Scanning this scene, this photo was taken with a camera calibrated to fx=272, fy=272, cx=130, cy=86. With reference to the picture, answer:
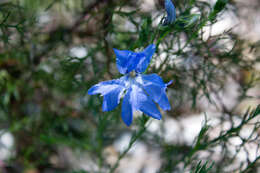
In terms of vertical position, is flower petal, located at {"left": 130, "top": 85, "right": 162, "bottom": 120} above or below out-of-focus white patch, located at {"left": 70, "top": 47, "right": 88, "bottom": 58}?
above

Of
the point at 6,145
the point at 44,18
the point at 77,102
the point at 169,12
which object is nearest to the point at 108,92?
the point at 169,12

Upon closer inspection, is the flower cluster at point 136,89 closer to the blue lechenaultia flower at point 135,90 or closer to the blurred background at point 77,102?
the blue lechenaultia flower at point 135,90

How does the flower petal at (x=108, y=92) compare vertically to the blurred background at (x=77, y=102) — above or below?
above

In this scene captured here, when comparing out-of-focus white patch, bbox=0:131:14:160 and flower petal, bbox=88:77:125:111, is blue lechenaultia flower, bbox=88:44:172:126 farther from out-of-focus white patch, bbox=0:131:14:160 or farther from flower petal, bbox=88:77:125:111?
out-of-focus white patch, bbox=0:131:14:160

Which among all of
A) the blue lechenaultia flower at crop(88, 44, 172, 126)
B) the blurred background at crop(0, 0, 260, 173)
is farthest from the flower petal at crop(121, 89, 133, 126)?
the blurred background at crop(0, 0, 260, 173)

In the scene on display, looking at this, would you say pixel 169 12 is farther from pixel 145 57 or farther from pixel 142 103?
pixel 142 103

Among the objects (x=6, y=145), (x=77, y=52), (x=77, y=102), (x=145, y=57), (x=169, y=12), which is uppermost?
(x=169, y=12)

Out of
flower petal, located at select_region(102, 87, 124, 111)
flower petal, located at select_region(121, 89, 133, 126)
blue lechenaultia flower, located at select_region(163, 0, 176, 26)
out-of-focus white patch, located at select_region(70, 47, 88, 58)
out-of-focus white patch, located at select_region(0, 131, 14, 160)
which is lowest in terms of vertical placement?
out-of-focus white patch, located at select_region(0, 131, 14, 160)

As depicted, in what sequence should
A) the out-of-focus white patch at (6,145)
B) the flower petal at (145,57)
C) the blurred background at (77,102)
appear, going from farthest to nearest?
the out-of-focus white patch at (6,145), the blurred background at (77,102), the flower petal at (145,57)

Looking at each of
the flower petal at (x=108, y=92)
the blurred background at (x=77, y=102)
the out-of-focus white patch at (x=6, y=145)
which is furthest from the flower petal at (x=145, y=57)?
the out-of-focus white patch at (x=6, y=145)
